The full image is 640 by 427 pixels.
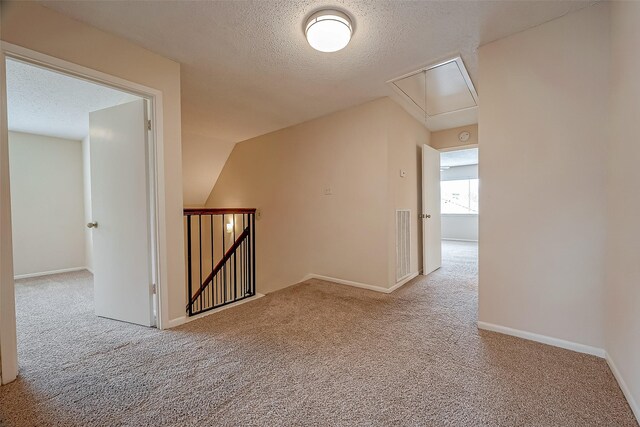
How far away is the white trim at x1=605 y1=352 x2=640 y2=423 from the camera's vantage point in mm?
1175

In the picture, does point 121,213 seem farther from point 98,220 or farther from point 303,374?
point 303,374

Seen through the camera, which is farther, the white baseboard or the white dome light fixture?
the white baseboard

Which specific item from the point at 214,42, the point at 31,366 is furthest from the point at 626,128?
the point at 31,366

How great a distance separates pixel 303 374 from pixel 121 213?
2.00 m

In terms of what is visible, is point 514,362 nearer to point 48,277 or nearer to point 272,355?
point 272,355

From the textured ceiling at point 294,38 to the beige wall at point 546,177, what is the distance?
0.60 feet

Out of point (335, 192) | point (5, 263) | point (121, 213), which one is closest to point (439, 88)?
point (335, 192)

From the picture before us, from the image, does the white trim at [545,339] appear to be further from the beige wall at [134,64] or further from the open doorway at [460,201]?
the open doorway at [460,201]

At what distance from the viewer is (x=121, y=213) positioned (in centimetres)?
223

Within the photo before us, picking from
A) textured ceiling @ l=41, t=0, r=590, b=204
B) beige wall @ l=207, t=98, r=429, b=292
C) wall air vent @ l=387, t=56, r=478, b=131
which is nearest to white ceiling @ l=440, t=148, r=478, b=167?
wall air vent @ l=387, t=56, r=478, b=131

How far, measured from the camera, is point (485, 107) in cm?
203

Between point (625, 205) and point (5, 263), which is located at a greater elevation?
point (625, 205)

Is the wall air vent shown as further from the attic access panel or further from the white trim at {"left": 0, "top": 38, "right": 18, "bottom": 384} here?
the white trim at {"left": 0, "top": 38, "right": 18, "bottom": 384}

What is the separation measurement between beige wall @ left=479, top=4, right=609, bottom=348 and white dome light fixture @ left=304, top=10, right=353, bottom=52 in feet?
3.80
